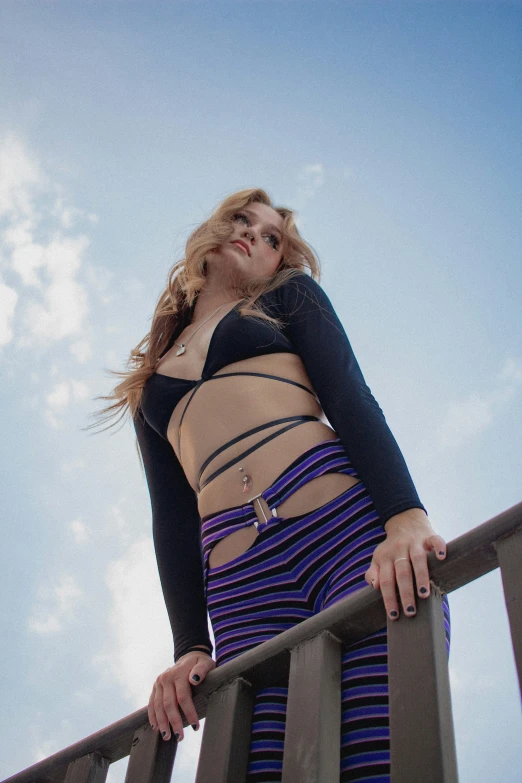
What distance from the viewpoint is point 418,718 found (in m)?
1.12

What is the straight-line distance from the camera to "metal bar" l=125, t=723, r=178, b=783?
1522 mm

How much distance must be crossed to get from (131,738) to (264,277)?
1710mm

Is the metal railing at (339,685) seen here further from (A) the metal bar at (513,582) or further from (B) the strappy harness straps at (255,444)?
(B) the strappy harness straps at (255,444)

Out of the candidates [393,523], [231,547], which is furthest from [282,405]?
[393,523]

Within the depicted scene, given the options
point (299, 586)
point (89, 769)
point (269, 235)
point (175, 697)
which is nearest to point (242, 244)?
point (269, 235)

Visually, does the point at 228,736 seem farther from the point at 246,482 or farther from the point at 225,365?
the point at 225,365

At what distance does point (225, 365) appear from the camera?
2.26 metres

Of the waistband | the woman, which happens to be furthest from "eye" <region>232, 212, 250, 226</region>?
the waistband

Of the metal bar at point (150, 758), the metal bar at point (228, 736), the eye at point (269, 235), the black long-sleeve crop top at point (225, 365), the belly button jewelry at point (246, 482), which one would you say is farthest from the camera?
the eye at point (269, 235)

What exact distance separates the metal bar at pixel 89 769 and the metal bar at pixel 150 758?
0.12 metres

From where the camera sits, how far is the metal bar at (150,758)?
4.99ft

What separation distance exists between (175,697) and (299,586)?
35cm

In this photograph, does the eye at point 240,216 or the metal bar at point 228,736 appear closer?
the metal bar at point 228,736

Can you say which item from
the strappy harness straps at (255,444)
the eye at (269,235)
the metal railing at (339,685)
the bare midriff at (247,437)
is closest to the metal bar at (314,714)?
the metal railing at (339,685)
